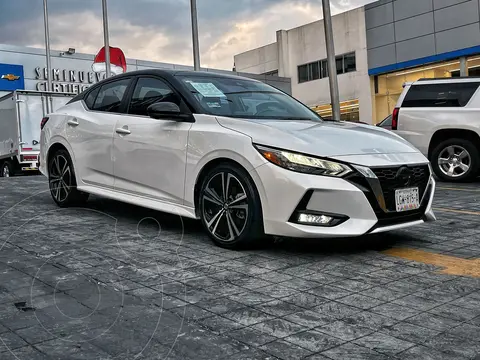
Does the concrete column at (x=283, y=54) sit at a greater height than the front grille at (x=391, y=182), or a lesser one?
greater

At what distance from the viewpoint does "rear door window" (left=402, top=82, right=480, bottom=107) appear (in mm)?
10031

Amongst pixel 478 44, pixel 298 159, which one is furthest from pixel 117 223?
pixel 478 44

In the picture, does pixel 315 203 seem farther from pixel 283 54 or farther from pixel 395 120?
pixel 283 54

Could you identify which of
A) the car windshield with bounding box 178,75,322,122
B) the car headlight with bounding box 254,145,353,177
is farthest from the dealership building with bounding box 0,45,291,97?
the car headlight with bounding box 254,145,353,177

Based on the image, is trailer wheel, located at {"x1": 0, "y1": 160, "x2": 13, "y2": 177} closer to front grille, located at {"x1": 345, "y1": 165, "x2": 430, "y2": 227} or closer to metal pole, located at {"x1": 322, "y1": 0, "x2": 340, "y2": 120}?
metal pole, located at {"x1": 322, "y1": 0, "x2": 340, "y2": 120}

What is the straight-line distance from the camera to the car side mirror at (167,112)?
5.01 metres

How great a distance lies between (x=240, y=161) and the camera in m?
4.55

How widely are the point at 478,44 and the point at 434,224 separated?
24038mm

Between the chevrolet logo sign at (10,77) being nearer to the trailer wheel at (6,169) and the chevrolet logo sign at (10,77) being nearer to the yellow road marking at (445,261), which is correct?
the trailer wheel at (6,169)

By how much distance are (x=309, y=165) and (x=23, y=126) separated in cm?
1567

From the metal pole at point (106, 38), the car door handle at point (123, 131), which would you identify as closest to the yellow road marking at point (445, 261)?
the car door handle at point (123, 131)

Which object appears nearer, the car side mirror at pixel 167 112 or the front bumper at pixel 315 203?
the front bumper at pixel 315 203

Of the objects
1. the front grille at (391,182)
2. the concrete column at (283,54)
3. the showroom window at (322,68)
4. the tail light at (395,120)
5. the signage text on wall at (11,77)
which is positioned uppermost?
the concrete column at (283,54)

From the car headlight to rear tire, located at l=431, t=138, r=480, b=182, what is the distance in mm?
6405
